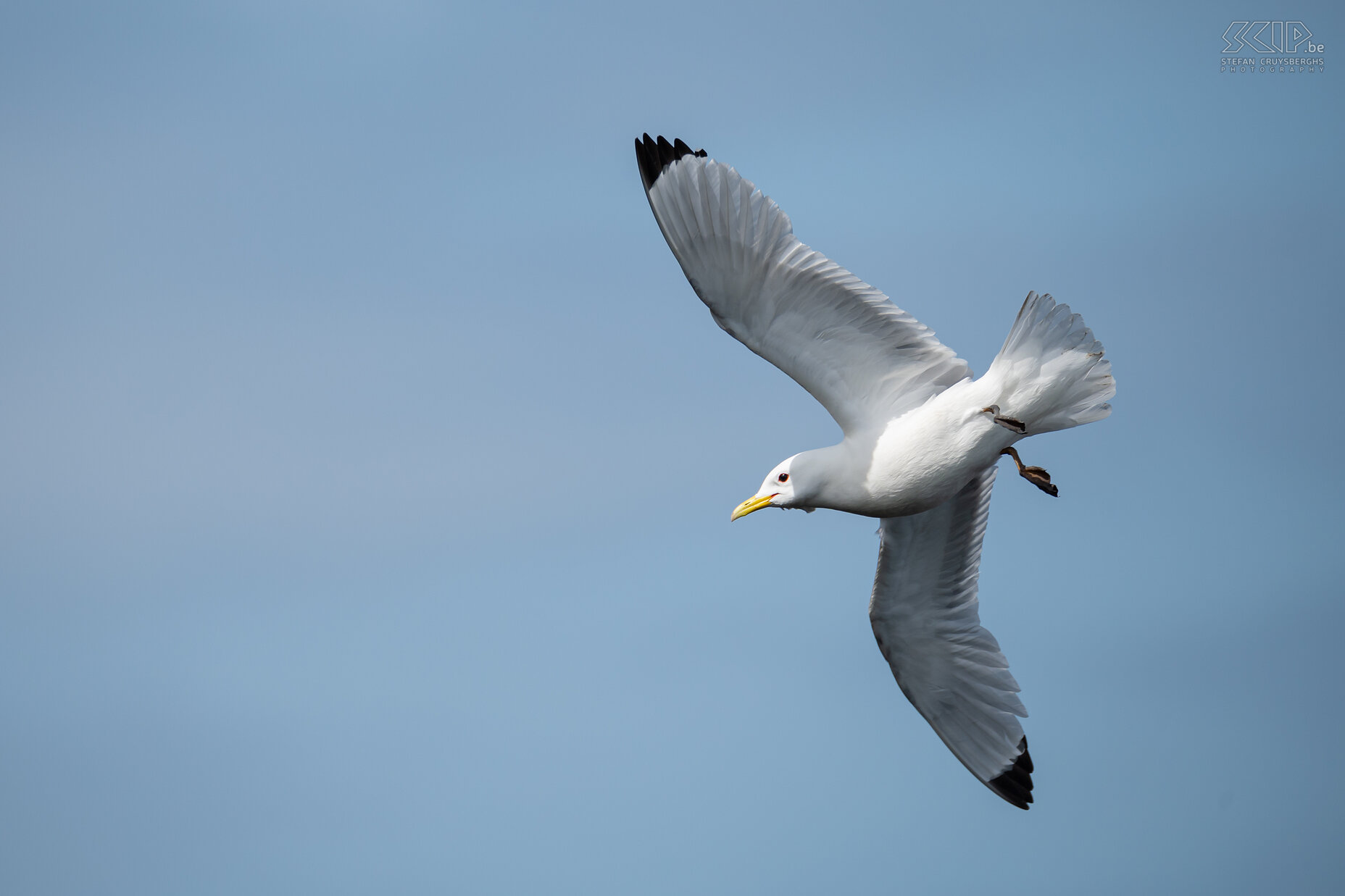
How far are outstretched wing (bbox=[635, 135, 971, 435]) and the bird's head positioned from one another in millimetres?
553

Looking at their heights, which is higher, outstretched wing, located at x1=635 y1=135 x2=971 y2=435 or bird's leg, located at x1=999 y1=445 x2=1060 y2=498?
outstretched wing, located at x1=635 y1=135 x2=971 y2=435

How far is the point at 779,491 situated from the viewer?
8.84 metres

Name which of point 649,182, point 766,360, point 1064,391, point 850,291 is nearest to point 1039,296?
point 1064,391

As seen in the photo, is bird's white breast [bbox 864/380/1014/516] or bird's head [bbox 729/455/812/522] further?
bird's head [bbox 729/455/812/522]

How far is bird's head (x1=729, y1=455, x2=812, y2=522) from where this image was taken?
8.75 m

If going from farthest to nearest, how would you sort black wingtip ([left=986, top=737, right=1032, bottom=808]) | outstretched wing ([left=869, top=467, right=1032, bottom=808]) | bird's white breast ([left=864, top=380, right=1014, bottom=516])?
black wingtip ([left=986, top=737, right=1032, bottom=808]) < outstretched wing ([left=869, top=467, right=1032, bottom=808]) < bird's white breast ([left=864, top=380, right=1014, bottom=516])

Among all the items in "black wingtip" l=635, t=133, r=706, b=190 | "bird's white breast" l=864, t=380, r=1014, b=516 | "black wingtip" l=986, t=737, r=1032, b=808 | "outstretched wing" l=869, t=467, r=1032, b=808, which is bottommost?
"black wingtip" l=986, t=737, r=1032, b=808

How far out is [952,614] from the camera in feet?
34.1

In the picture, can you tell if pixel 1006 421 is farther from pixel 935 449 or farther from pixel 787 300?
pixel 787 300

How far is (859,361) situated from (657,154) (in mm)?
2007

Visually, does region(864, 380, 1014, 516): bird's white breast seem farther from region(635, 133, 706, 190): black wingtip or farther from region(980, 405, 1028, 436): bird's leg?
region(635, 133, 706, 190): black wingtip

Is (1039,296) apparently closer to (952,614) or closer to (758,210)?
(758,210)

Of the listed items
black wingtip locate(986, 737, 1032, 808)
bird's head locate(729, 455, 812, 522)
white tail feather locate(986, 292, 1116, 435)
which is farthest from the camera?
black wingtip locate(986, 737, 1032, 808)

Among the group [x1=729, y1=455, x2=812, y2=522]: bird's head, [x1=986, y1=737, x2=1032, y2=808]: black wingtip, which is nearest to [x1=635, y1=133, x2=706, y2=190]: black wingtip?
[x1=729, y1=455, x2=812, y2=522]: bird's head
